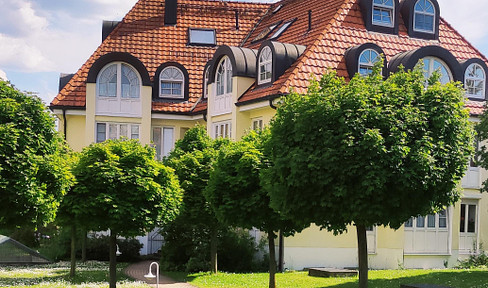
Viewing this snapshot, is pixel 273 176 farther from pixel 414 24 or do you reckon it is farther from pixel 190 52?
pixel 190 52

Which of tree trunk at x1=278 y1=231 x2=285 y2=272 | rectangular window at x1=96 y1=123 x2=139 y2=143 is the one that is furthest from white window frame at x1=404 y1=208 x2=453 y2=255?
rectangular window at x1=96 y1=123 x2=139 y2=143

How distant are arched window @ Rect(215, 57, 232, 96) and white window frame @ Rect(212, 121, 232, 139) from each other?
1312mm

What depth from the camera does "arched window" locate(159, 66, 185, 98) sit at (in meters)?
36.2

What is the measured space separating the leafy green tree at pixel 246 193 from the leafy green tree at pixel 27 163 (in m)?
4.78

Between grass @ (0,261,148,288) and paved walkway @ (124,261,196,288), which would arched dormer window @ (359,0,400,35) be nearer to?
paved walkway @ (124,261,196,288)

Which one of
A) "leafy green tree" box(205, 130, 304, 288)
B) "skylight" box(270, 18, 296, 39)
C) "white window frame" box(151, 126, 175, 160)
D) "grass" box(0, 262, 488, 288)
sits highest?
"skylight" box(270, 18, 296, 39)

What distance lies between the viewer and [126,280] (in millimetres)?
23859

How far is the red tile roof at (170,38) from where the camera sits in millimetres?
36000

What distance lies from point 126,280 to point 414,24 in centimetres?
1655

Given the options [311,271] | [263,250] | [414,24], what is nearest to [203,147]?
[263,250]

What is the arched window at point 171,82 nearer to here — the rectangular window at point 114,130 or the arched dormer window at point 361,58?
the rectangular window at point 114,130

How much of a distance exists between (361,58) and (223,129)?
6.77 metres

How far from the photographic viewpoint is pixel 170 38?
125ft

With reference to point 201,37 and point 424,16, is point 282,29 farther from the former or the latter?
point 201,37
